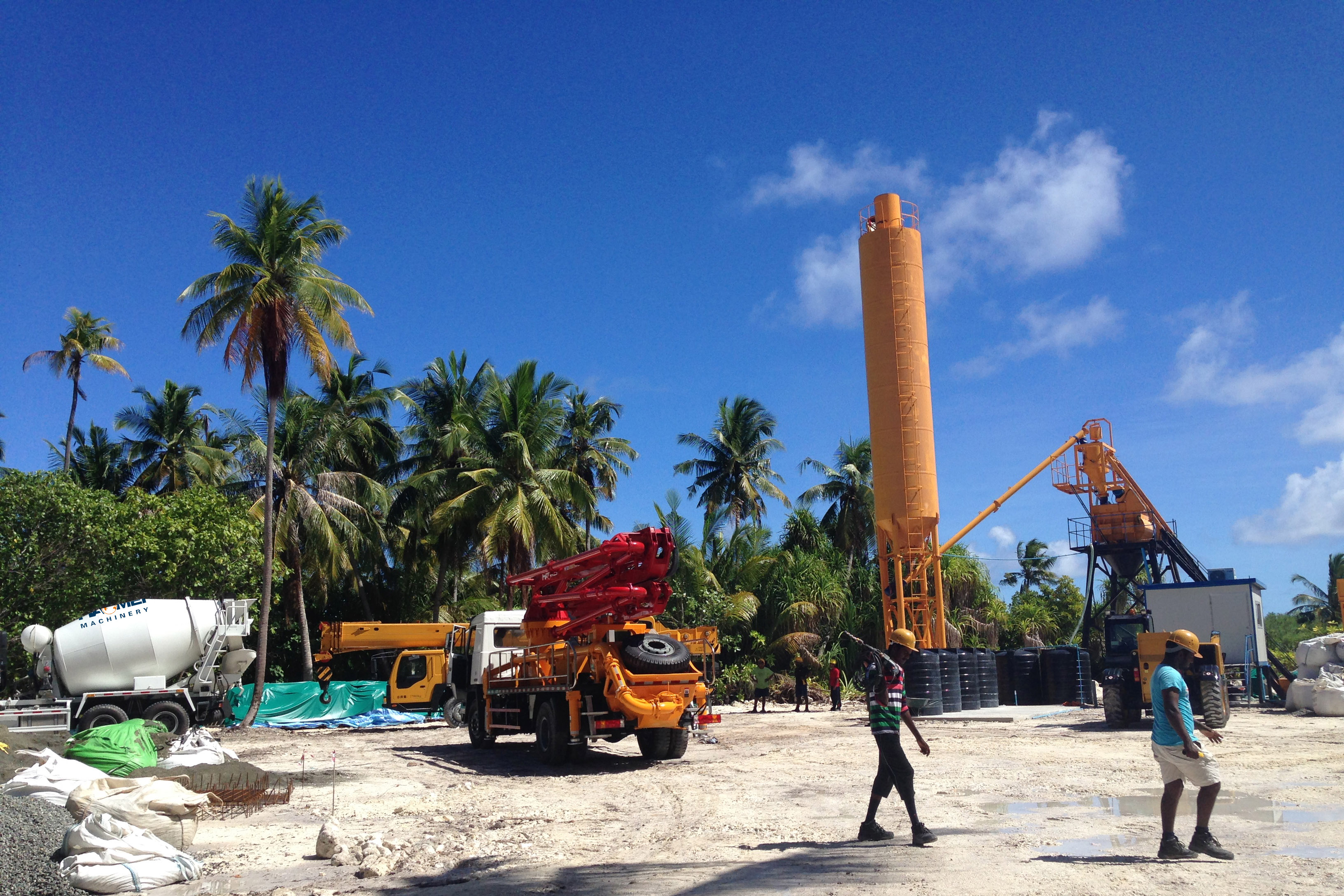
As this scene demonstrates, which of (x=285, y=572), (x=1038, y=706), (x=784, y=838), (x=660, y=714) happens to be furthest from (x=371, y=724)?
(x=784, y=838)

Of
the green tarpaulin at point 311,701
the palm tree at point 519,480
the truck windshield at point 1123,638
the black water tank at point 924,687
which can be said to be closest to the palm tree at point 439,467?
the palm tree at point 519,480

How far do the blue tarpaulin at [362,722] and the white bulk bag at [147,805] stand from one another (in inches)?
683

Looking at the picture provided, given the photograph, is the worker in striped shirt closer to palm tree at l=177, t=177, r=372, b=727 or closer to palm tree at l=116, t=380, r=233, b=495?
palm tree at l=177, t=177, r=372, b=727

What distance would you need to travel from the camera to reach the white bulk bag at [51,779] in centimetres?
940

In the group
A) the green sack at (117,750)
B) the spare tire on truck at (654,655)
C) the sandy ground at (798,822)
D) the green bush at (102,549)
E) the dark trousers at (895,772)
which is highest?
the green bush at (102,549)

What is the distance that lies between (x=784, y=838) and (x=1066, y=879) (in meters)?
2.67

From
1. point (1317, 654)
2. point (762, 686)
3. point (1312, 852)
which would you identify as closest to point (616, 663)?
point (1312, 852)

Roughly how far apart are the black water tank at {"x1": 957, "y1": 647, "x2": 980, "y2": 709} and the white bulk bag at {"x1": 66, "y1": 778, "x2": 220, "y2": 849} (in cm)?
2065

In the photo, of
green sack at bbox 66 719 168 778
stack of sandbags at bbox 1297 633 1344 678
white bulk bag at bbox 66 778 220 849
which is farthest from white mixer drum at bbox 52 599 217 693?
stack of sandbags at bbox 1297 633 1344 678

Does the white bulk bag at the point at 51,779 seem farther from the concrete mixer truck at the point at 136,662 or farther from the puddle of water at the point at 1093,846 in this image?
the concrete mixer truck at the point at 136,662

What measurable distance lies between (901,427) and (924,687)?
777cm

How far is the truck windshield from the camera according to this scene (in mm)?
20125

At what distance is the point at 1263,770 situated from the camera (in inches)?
480

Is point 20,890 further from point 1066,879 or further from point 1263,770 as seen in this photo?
point 1263,770
